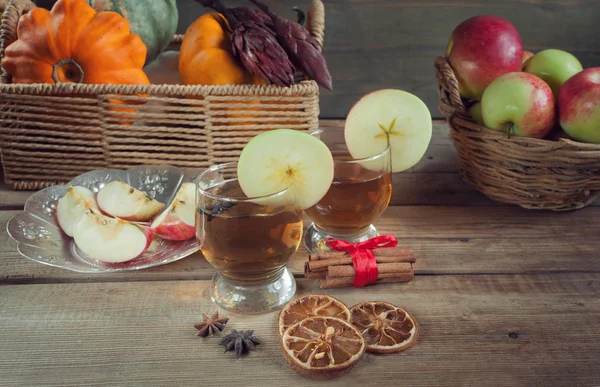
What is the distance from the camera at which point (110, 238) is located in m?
0.81

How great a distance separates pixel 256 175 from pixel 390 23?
3.27 ft

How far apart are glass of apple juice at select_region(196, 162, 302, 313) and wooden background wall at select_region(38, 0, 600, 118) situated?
35.8 inches

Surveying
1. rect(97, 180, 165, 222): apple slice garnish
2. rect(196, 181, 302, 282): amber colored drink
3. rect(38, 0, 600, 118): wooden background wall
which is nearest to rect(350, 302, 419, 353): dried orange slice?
rect(196, 181, 302, 282): amber colored drink

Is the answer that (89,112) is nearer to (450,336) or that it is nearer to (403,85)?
(450,336)

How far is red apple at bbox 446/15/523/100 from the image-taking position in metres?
1.09

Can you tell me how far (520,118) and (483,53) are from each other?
0.62 ft

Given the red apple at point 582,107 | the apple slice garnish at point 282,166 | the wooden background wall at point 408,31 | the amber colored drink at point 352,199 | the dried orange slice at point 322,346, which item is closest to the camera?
the dried orange slice at point 322,346

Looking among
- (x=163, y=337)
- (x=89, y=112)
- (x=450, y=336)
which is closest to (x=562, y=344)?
(x=450, y=336)

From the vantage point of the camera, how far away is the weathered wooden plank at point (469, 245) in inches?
33.4

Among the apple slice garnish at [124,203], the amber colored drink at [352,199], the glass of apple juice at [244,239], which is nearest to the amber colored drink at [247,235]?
the glass of apple juice at [244,239]

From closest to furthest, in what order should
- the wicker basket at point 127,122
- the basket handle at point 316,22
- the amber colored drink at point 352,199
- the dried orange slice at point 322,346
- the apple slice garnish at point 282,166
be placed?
the dried orange slice at point 322,346 → the apple slice garnish at point 282,166 → the amber colored drink at point 352,199 → the wicker basket at point 127,122 → the basket handle at point 316,22

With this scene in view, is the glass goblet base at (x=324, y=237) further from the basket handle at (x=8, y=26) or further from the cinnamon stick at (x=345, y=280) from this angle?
the basket handle at (x=8, y=26)

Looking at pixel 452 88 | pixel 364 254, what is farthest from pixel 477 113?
pixel 364 254

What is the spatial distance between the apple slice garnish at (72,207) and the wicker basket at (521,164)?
0.64 meters
